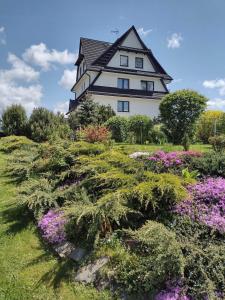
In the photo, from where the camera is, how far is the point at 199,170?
5.53 meters

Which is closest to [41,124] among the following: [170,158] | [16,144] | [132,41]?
[16,144]

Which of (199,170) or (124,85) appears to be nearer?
(199,170)

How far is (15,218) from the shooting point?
5.55 metres

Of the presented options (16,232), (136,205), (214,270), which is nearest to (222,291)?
(214,270)

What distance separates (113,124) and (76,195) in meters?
10.4

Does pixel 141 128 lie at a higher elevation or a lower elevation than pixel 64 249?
higher

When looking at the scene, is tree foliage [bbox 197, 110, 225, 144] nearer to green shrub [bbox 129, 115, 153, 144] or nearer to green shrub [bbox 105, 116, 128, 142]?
green shrub [bbox 129, 115, 153, 144]

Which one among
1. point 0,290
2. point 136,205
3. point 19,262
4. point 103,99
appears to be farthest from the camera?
point 103,99

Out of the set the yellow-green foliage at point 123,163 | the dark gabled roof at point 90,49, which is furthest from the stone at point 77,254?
the dark gabled roof at point 90,49

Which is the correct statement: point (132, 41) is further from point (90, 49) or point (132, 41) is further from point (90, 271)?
point (90, 271)

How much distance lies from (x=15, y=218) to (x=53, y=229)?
1401 millimetres

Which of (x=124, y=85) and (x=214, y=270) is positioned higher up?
(x=124, y=85)

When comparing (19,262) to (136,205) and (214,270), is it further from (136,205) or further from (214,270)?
(214,270)

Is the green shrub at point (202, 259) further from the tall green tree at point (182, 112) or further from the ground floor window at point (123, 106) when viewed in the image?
the ground floor window at point (123, 106)
